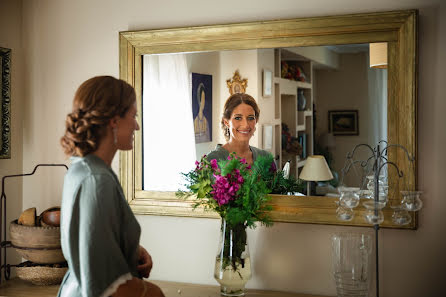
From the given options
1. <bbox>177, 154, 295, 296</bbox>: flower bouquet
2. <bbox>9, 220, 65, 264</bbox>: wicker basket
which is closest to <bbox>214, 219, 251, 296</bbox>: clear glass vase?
<bbox>177, 154, 295, 296</bbox>: flower bouquet

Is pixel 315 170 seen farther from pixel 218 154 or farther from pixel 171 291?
pixel 171 291

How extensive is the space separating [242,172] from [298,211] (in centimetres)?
32

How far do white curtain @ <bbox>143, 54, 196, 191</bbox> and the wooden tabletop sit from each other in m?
0.48

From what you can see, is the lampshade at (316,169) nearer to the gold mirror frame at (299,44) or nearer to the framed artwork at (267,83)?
the gold mirror frame at (299,44)

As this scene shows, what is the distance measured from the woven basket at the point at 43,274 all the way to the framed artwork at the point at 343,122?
144cm

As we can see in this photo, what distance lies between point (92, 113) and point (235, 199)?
2.72 feet

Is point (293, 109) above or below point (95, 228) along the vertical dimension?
above

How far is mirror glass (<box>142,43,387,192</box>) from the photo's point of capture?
228 centimetres

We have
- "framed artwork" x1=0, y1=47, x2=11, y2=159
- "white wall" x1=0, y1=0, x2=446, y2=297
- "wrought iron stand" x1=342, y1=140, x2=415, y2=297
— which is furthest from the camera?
"framed artwork" x1=0, y1=47, x2=11, y2=159

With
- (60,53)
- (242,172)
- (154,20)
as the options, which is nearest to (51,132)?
(60,53)

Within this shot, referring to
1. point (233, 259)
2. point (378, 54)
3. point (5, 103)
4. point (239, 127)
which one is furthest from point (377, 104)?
point (5, 103)

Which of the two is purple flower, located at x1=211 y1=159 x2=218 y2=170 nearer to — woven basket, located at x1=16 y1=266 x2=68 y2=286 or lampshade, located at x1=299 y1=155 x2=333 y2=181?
lampshade, located at x1=299 y1=155 x2=333 y2=181

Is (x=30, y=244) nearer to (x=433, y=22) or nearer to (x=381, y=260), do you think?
(x=381, y=260)

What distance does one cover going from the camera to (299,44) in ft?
7.76
